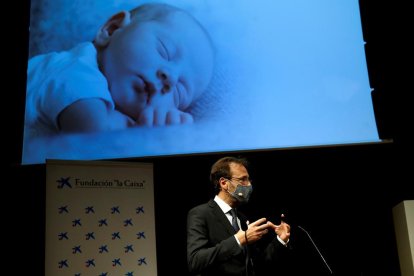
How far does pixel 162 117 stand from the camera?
3.44 m

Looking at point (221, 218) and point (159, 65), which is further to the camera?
point (159, 65)

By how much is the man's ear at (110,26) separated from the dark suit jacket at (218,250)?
1.61m

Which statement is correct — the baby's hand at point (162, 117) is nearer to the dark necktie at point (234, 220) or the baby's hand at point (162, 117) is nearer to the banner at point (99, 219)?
the banner at point (99, 219)

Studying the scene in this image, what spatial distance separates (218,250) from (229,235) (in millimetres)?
234

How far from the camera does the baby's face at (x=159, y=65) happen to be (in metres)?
3.49

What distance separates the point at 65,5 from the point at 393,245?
3.23 metres

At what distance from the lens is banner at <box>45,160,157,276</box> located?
256 cm

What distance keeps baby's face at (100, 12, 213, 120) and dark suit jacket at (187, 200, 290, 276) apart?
950 mm

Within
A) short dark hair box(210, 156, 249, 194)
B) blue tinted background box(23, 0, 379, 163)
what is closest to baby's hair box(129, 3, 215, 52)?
blue tinted background box(23, 0, 379, 163)

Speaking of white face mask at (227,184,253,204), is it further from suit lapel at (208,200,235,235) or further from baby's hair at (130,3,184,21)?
baby's hair at (130,3,184,21)

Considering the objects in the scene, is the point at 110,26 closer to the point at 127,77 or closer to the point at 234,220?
the point at 127,77

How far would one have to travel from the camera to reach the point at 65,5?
3801 millimetres

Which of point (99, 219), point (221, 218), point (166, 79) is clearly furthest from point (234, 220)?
point (166, 79)

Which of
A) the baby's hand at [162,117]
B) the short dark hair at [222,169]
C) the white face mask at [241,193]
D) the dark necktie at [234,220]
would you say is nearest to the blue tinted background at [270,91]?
the baby's hand at [162,117]
